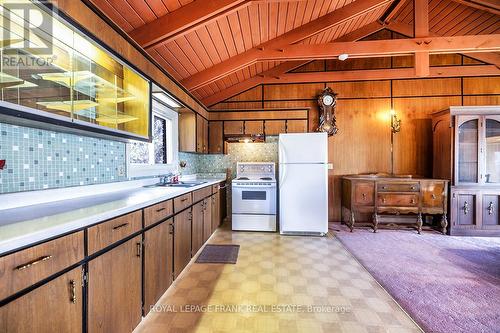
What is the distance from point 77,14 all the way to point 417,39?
3.93 meters

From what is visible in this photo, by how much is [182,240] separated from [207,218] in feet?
2.96

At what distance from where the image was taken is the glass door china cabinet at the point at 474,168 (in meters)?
→ 3.50

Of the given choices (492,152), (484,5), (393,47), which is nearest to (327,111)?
(393,47)

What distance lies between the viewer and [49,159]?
154 centimetres

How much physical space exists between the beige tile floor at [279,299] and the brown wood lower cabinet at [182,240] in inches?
6.0

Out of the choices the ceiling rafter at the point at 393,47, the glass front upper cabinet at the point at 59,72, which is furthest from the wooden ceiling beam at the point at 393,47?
the glass front upper cabinet at the point at 59,72

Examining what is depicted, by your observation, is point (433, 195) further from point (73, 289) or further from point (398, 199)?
point (73, 289)

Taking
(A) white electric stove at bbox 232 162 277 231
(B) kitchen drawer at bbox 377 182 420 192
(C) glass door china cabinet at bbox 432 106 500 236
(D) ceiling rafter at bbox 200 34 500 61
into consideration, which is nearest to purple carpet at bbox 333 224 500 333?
(C) glass door china cabinet at bbox 432 106 500 236

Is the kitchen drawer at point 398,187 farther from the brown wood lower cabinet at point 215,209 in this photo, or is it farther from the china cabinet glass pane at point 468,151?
the brown wood lower cabinet at point 215,209

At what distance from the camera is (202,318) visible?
1660 mm

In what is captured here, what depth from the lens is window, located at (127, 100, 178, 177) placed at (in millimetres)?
2598

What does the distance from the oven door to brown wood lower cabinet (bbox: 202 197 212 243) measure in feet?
2.01

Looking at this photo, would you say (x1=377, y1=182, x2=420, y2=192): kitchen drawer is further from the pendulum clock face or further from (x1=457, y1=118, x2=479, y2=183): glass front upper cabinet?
the pendulum clock face

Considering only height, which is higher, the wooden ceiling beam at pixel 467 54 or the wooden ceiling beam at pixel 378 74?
the wooden ceiling beam at pixel 467 54
